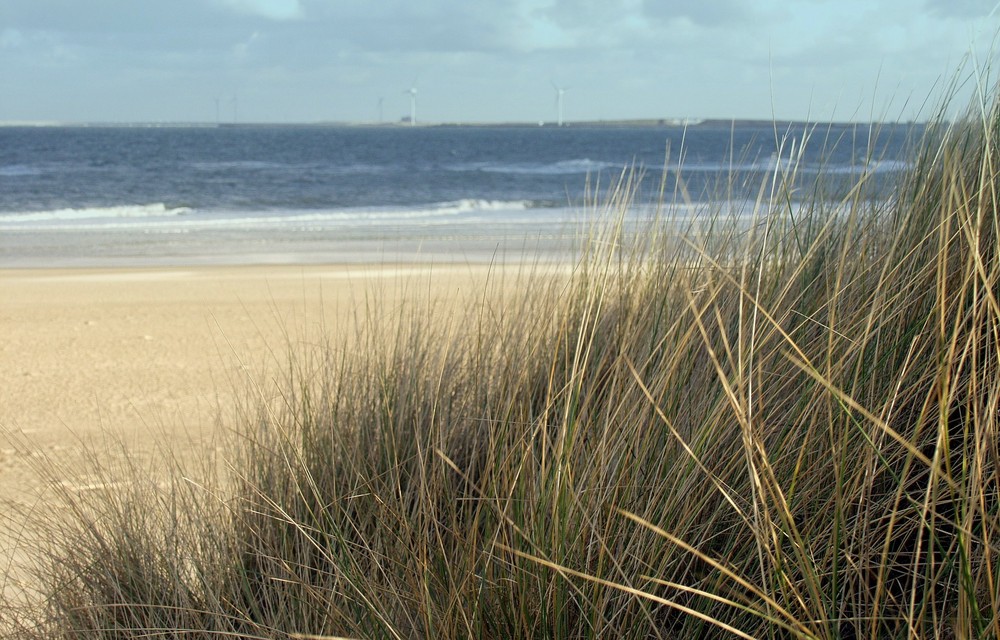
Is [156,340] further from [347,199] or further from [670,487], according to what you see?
[347,199]

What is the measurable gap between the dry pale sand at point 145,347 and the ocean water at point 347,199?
41.3 inches

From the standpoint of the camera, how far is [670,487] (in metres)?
1.75

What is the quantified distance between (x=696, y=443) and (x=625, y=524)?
0.21 m

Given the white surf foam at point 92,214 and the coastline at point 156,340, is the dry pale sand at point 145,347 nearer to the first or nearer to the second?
the coastline at point 156,340

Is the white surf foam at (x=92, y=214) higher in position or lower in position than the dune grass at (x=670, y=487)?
lower

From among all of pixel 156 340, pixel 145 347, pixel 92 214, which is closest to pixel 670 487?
pixel 145 347

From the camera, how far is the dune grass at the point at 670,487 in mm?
1534

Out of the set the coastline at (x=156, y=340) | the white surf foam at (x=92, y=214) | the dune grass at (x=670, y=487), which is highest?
the dune grass at (x=670, y=487)

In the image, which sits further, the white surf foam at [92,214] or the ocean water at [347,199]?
the white surf foam at [92,214]

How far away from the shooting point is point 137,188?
3103 cm

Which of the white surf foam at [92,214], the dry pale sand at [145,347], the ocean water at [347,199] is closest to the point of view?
the ocean water at [347,199]

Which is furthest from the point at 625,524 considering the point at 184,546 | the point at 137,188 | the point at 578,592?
the point at 137,188

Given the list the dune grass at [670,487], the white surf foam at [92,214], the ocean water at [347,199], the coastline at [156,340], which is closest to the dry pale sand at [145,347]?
the coastline at [156,340]

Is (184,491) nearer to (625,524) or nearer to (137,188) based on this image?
(625,524)
